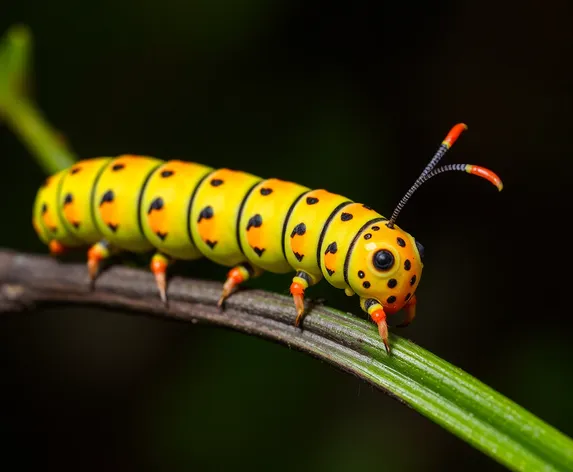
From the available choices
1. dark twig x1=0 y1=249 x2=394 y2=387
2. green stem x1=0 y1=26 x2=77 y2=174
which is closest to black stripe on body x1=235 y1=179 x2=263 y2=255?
dark twig x1=0 y1=249 x2=394 y2=387

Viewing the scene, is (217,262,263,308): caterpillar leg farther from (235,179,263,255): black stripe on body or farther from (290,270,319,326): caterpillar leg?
(290,270,319,326): caterpillar leg

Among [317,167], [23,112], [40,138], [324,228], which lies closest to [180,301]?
[324,228]

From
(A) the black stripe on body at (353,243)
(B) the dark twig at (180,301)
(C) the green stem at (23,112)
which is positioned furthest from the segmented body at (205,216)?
(B) the dark twig at (180,301)

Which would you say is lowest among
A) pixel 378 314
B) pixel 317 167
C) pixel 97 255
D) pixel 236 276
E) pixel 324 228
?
pixel 97 255

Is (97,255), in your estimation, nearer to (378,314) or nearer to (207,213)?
(207,213)

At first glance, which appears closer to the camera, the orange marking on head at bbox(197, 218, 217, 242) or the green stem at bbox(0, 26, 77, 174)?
the orange marking on head at bbox(197, 218, 217, 242)

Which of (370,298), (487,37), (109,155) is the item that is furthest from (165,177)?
(487,37)

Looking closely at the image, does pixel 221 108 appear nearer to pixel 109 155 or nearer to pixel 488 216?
pixel 109 155
